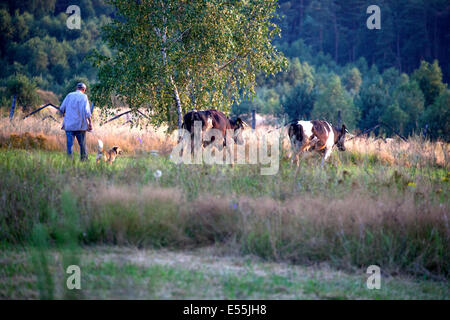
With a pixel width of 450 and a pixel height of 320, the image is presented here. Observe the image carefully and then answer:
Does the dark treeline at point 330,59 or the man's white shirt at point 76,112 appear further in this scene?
the dark treeline at point 330,59

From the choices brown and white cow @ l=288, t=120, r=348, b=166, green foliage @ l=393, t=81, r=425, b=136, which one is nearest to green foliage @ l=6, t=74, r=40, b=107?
brown and white cow @ l=288, t=120, r=348, b=166

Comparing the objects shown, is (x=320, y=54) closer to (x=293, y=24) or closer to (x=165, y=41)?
(x=293, y=24)

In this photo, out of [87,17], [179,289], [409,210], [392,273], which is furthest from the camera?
[87,17]

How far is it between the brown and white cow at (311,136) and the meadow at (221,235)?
494 centimetres

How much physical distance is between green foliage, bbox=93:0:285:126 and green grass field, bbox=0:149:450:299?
944 centimetres

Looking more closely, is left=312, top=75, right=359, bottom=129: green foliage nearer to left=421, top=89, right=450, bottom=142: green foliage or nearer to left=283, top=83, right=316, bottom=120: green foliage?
left=283, top=83, right=316, bottom=120: green foliage

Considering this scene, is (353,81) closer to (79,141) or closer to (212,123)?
(212,123)

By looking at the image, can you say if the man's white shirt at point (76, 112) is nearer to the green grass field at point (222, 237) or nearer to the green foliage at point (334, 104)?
the green grass field at point (222, 237)

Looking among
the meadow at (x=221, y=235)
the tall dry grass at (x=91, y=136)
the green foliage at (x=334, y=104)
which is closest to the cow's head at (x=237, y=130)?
the tall dry grass at (x=91, y=136)

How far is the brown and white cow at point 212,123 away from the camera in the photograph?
12484 mm

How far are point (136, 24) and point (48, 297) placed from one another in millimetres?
14242

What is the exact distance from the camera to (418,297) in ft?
15.7

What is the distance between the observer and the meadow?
475 cm
